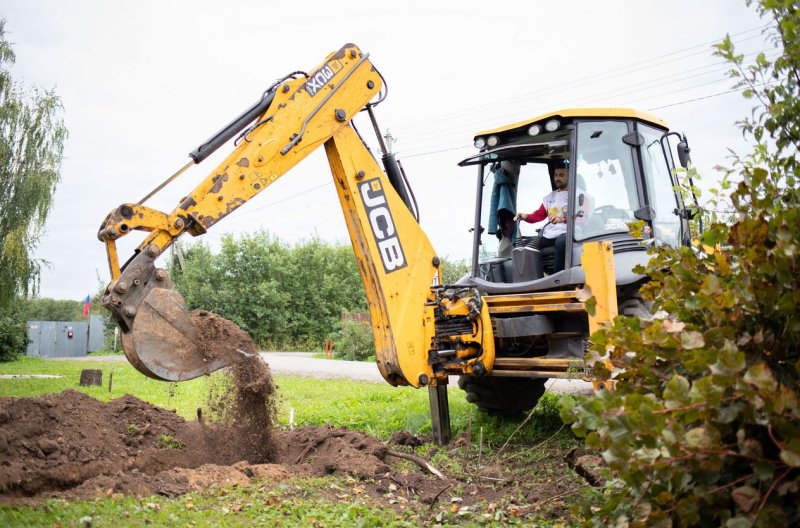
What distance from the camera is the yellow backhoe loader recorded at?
6066 millimetres

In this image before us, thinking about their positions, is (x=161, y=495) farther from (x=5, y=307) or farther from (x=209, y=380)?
(x=5, y=307)

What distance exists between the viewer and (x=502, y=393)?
786cm

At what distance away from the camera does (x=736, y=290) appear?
8.50 ft

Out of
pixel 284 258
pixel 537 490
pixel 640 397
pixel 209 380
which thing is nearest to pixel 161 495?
pixel 209 380

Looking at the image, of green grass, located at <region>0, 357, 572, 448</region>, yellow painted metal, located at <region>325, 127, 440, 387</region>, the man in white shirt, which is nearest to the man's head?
the man in white shirt

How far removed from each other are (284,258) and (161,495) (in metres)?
32.0

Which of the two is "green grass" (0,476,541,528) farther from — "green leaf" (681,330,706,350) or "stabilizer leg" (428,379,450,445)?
"green leaf" (681,330,706,350)

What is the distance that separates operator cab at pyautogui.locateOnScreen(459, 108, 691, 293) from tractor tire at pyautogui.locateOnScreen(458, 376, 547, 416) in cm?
126

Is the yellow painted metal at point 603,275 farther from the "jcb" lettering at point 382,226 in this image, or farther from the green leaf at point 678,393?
the green leaf at point 678,393

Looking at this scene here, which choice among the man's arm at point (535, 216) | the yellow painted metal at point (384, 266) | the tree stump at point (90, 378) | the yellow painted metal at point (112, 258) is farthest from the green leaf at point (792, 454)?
the tree stump at point (90, 378)

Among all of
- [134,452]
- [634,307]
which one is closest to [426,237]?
[634,307]

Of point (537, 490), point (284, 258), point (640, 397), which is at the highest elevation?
point (284, 258)

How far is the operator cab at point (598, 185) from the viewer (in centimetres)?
645

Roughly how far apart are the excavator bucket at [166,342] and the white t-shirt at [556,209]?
329cm
